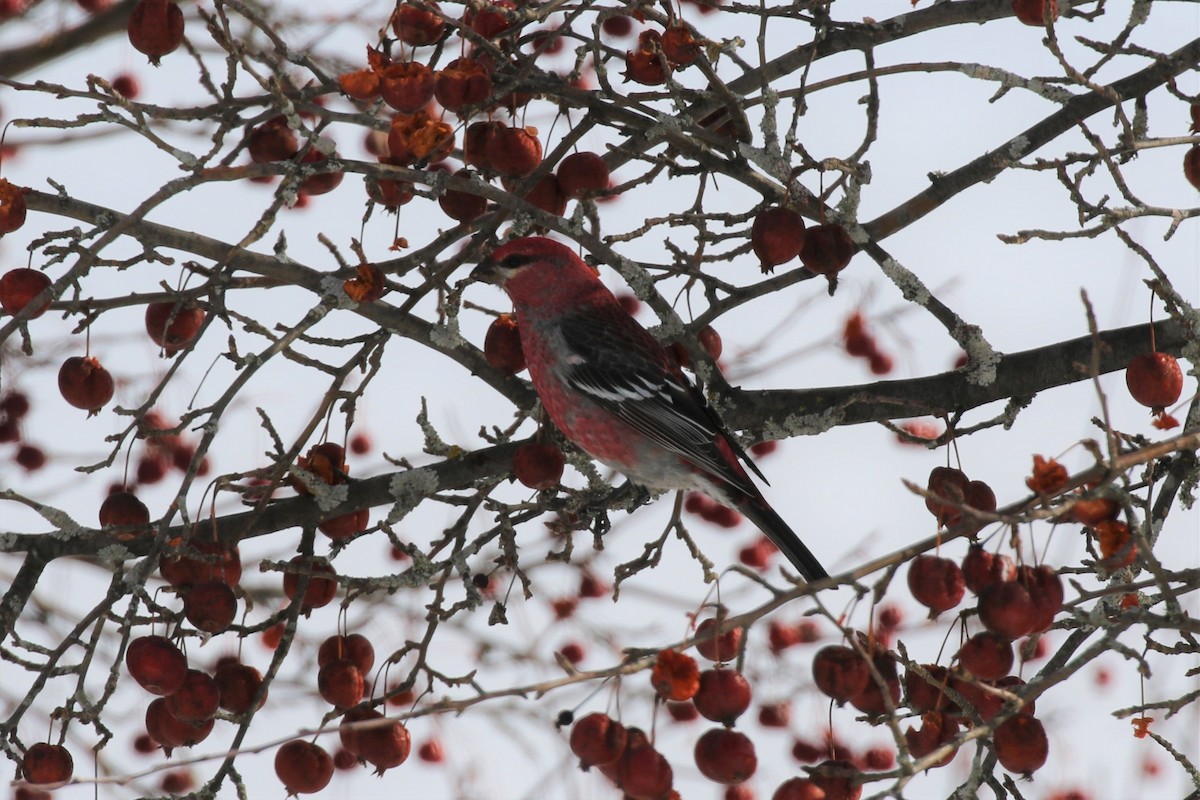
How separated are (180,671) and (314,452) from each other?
0.75 metres

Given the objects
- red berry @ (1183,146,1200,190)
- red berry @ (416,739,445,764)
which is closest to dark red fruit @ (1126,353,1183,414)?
red berry @ (1183,146,1200,190)

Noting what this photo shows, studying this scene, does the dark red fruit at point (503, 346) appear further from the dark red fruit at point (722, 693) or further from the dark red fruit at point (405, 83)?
the dark red fruit at point (722, 693)

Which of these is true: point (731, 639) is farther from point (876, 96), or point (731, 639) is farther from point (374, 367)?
point (876, 96)

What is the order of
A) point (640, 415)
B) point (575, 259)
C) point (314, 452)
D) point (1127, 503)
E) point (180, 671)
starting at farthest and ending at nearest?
point (575, 259) < point (640, 415) < point (314, 452) < point (180, 671) < point (1127, 503)

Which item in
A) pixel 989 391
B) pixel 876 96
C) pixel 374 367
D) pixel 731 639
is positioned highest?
pixel 876 96

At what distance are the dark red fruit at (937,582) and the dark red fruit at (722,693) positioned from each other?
1.15ft

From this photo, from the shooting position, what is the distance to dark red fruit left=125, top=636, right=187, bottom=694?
242 cm

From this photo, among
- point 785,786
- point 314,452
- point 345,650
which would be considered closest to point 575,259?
point 314,452

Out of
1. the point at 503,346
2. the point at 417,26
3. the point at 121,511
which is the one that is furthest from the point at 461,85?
the point at 121,511

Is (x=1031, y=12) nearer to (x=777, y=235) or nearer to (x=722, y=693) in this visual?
(x=777, y=235)

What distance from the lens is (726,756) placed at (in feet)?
7.04

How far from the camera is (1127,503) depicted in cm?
188

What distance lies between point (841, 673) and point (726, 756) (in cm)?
25

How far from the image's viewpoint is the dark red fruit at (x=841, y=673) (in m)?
2.09
